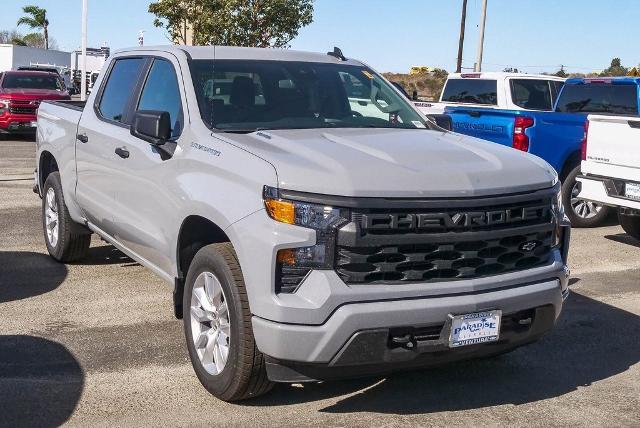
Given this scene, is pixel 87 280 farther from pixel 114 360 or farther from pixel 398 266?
pixel 398 266

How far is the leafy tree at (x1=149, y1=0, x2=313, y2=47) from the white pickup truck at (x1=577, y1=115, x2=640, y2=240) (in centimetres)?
1906

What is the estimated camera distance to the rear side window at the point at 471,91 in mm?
13137

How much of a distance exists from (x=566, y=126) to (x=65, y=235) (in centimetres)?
615

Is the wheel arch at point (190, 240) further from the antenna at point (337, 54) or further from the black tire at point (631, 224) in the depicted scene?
the black tire at point (631, 224)

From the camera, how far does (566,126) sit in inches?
396

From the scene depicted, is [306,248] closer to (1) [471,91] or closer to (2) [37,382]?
(2) [37,382]

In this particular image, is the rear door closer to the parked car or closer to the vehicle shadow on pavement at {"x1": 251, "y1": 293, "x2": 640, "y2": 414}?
the vehicle shadow on pavement at {"x1": 251, "y1": 293, "x2": 640, "y2": 414}

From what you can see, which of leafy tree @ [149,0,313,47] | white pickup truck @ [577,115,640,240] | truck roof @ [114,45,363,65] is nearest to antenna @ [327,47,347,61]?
truck roof @ [114,45,363,65]

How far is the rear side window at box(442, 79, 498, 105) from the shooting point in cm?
1314

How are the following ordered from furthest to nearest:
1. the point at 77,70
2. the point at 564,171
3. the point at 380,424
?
the point at 77,70 → the point at 564,171 → the point at 380,424

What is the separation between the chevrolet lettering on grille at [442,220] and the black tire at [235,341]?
733 millimetres

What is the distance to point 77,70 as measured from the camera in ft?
173

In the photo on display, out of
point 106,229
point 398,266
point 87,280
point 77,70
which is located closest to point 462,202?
point 398,266

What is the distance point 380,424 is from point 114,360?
180 cm
